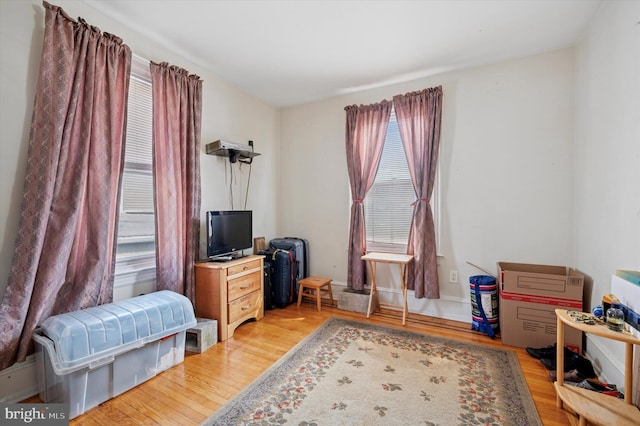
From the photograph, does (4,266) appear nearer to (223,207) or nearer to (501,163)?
(223,207)

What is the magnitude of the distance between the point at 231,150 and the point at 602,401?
3441mm

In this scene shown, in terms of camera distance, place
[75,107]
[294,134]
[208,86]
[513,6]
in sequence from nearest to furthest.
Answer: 1. [75,107]
2. [513,6]
3. [208,86]
4. [294,134]

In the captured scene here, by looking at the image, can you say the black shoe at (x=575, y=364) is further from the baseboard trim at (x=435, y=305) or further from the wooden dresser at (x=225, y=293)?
the wooden dresser at (x=225, y=293)

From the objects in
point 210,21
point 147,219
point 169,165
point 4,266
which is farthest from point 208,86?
point 4,266

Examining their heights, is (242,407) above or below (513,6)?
below

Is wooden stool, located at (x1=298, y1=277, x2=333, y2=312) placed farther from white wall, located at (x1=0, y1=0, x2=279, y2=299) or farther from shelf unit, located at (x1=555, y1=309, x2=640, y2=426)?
shelf unit, located at (x1=555, y1=309, x2=640, y2=426)

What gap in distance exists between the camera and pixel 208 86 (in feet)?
10.1

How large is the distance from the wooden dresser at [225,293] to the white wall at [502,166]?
1.71m

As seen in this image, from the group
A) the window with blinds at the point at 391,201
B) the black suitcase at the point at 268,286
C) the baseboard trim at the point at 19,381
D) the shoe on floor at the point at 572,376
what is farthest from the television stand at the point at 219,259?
the shoe on floor at the point at 572,376

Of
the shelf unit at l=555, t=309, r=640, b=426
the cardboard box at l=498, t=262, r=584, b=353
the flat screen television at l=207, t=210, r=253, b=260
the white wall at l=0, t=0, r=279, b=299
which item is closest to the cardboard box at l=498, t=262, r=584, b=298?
the cardboard box at l=498, t=262, r=584, b=353

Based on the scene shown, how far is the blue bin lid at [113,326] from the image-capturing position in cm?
159

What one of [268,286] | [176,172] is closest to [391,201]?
[268,286]

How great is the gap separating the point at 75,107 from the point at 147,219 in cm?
99

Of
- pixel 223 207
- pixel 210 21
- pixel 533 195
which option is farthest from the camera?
pixel 223 207
